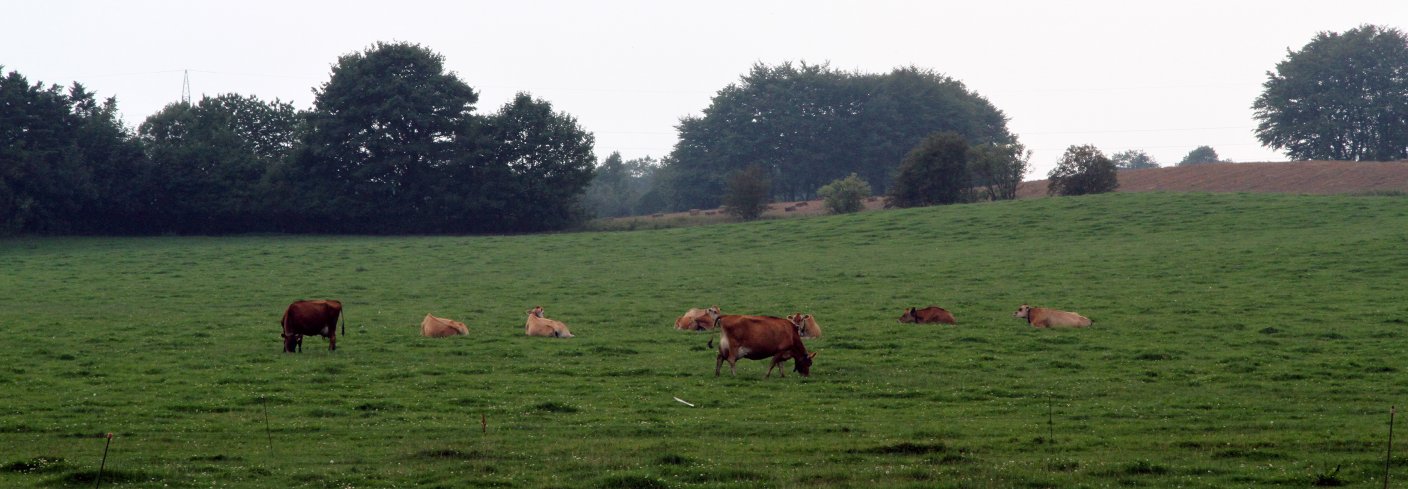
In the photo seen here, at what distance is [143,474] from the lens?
10992 mm

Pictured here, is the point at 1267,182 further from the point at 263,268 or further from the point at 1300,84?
the point at 263,268

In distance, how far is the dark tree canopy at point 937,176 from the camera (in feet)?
226

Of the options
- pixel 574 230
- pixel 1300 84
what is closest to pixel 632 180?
pixel 1300 84

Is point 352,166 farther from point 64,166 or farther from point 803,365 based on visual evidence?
point 803,365

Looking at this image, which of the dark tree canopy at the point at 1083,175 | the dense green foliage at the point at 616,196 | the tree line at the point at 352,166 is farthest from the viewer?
the dense green foliage at the point at 616,196

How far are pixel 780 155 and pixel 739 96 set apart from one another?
9.70 metres

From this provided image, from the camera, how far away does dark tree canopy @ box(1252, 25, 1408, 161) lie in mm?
102375

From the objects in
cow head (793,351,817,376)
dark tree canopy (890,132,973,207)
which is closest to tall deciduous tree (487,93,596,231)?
dark tree canopy (890,132,973,207)

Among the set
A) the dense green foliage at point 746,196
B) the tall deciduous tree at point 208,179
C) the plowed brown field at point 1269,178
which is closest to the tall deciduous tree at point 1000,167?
the plowed brown field at point 1269,178

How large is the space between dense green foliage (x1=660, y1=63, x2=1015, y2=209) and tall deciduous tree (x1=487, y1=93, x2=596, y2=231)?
40.8 m

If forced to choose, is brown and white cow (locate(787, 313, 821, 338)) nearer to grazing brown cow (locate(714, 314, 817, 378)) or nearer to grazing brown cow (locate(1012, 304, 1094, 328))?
grazing brown cow (locate(1012, 304, 1094, 328))

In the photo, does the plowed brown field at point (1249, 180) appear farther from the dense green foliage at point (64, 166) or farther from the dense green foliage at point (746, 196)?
the dense green foliage at point (64, 166)

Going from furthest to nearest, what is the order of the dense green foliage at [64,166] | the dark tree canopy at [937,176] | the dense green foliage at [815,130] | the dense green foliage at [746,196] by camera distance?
the dense green foliage at [815,130] < the dense green foliage at [746,196] < the dark tree canopy at [937,176] < the dense green foliage at [64,166]

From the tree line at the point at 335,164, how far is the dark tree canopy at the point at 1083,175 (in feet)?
86.6
